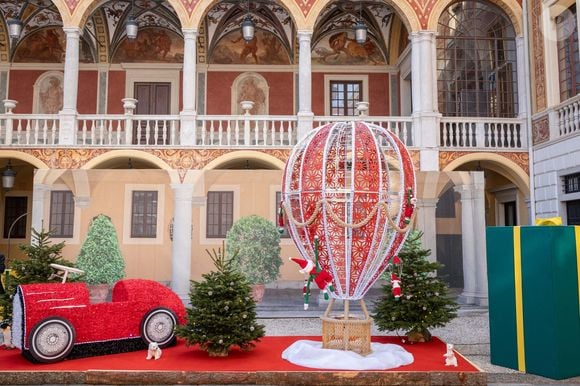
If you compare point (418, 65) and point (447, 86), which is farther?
point (447, 86)

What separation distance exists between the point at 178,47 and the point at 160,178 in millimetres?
8308

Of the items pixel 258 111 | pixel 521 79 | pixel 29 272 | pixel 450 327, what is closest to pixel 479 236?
pixel 450 327

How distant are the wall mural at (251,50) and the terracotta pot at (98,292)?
385 inches

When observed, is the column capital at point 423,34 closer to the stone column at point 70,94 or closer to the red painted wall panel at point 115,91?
the stone column at point 70,94

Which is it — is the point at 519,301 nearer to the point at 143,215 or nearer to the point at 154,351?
the point at 154,351

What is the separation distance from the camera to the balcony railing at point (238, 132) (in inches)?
508

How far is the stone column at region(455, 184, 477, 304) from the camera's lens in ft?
36.2

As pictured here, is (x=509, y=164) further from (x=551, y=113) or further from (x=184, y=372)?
(x=184, y=372)

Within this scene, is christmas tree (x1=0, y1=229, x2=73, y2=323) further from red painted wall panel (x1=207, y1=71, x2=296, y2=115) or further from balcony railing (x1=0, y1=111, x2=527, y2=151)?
red painted wall panel (x1=207, y1=71, x2=296, y2=115)

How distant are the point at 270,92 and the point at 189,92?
5.01 metres

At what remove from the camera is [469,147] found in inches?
522

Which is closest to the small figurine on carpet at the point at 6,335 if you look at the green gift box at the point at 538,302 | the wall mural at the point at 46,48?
the green gift box at the point at 538,302

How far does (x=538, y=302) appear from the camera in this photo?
6250 mm

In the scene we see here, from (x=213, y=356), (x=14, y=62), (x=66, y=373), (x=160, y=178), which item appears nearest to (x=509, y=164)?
(x=160, y=178)
